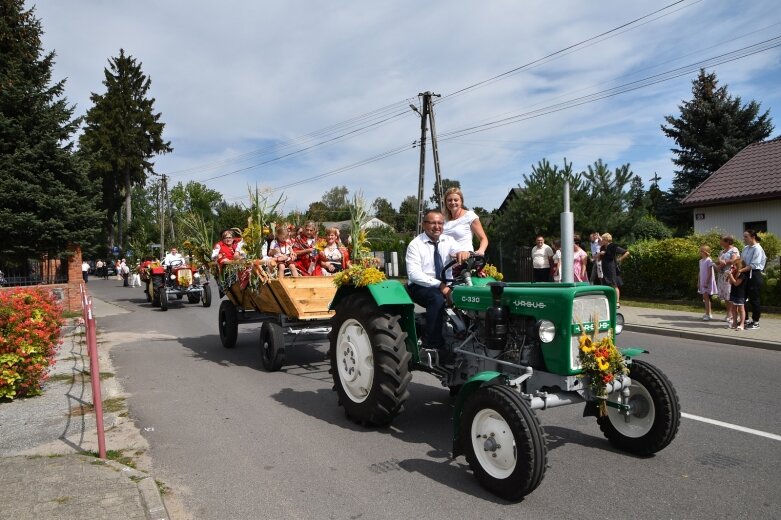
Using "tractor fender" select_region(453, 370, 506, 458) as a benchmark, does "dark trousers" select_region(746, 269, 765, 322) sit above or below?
above

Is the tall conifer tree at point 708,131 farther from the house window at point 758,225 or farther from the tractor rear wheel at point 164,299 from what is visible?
the tractor rear wheel at point 164,299

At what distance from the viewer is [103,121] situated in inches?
1780

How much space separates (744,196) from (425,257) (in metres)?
19.8

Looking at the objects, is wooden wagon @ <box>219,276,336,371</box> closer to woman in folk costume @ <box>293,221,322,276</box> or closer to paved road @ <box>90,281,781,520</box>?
paved road @ <box>90,281,781,520</box>

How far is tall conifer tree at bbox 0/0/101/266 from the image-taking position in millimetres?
15578

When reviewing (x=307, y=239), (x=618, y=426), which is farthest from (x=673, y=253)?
Result: (x=618, y=426)

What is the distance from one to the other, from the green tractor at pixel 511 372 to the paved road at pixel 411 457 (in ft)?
0.75

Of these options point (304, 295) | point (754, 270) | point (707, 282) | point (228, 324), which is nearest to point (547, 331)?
point (304, 295)

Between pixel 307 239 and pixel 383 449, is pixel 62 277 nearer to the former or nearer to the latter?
pixel 307 239

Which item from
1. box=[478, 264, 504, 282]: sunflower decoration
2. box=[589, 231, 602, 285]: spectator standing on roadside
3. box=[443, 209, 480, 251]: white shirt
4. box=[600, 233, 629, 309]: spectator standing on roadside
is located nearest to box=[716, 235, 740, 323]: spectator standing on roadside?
box=[600, 233, 629, 309]: spectator standing on roadside

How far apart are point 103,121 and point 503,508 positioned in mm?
49493

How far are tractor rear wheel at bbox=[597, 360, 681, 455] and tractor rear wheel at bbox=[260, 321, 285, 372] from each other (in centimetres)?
435

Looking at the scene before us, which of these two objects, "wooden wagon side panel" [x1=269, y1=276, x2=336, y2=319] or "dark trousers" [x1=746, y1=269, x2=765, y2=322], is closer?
"wooden wagon side panel" [x1=269, y1=276, x2=336, y2=319]

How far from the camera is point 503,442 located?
360cm
